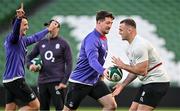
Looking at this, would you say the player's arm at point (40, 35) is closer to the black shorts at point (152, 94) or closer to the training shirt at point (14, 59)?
the training shirt at point (14, 59)

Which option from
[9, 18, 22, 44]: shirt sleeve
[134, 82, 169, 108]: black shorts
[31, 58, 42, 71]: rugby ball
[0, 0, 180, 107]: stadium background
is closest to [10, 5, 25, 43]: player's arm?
[9, 18, 22, 44]: shirt sleeve

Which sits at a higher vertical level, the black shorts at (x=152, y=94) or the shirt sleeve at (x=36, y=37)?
the shirt sleeve at (x=36, y=37)

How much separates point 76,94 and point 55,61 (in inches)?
64.3

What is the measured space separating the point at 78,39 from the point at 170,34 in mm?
2829

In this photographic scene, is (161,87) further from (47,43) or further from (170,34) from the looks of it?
(170,34)

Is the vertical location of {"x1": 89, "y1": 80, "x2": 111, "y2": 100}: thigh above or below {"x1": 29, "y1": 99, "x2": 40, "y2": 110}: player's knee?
above

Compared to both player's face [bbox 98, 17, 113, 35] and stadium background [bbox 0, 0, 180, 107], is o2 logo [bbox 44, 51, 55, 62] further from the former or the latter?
stadium background [bbox 0, 0, 180, 107]

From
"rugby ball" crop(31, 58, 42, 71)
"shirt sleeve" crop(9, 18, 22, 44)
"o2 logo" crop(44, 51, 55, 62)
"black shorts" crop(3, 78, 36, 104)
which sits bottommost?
"black shorts" crop(3, 78, 36, 104)

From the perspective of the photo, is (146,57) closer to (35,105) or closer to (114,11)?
(35,105)

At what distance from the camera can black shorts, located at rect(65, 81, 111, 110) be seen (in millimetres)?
10344

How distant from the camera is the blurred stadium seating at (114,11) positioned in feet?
60.1

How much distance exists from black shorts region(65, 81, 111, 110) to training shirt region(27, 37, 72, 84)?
135cm

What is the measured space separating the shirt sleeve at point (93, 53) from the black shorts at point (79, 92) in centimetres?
75

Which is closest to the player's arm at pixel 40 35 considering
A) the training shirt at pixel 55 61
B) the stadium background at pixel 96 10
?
the training shirt at pixel 55 61
